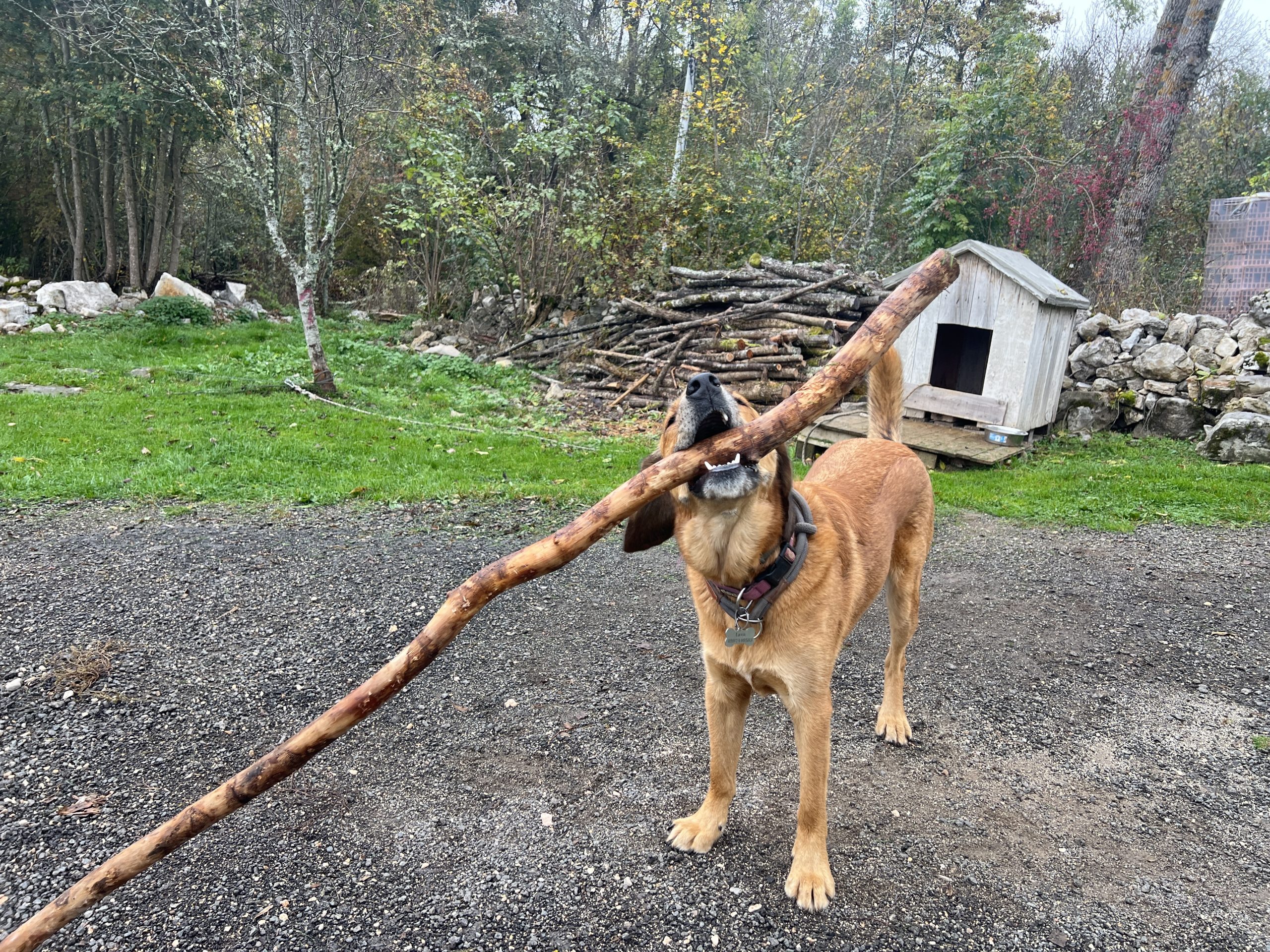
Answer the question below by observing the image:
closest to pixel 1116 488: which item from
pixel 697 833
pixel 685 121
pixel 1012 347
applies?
pixel 1012 347

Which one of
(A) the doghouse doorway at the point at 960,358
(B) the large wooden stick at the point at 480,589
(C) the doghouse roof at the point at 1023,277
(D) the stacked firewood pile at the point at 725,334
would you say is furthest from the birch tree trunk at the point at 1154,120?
(B) the large wooden stick at the point at 480,589

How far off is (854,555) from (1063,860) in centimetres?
146

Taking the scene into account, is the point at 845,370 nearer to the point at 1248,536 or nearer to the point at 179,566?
the point at 179,566

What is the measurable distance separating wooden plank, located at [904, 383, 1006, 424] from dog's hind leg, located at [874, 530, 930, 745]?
22.2ft

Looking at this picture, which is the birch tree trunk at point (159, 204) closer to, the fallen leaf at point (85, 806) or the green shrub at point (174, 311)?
the green shrub at point (174, 311)

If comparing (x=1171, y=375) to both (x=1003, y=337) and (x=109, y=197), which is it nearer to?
(x=1003, y=337)

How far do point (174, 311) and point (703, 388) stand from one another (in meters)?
18.2

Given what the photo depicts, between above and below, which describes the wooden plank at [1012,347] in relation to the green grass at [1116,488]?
above

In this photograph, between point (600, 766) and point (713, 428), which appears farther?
point (600, 766)

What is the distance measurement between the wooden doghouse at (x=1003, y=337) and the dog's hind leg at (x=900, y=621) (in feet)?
19.4

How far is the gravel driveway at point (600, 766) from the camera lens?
274 cm

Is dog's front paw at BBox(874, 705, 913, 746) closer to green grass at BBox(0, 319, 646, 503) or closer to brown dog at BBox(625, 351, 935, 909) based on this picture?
brown dog at BBox(625, 351, 935, 909)

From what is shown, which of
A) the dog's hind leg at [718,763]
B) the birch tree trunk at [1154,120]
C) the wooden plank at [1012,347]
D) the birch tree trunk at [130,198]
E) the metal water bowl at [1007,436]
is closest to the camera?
the dog's hind leg at [718,763]

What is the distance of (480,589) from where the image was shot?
2.23m
